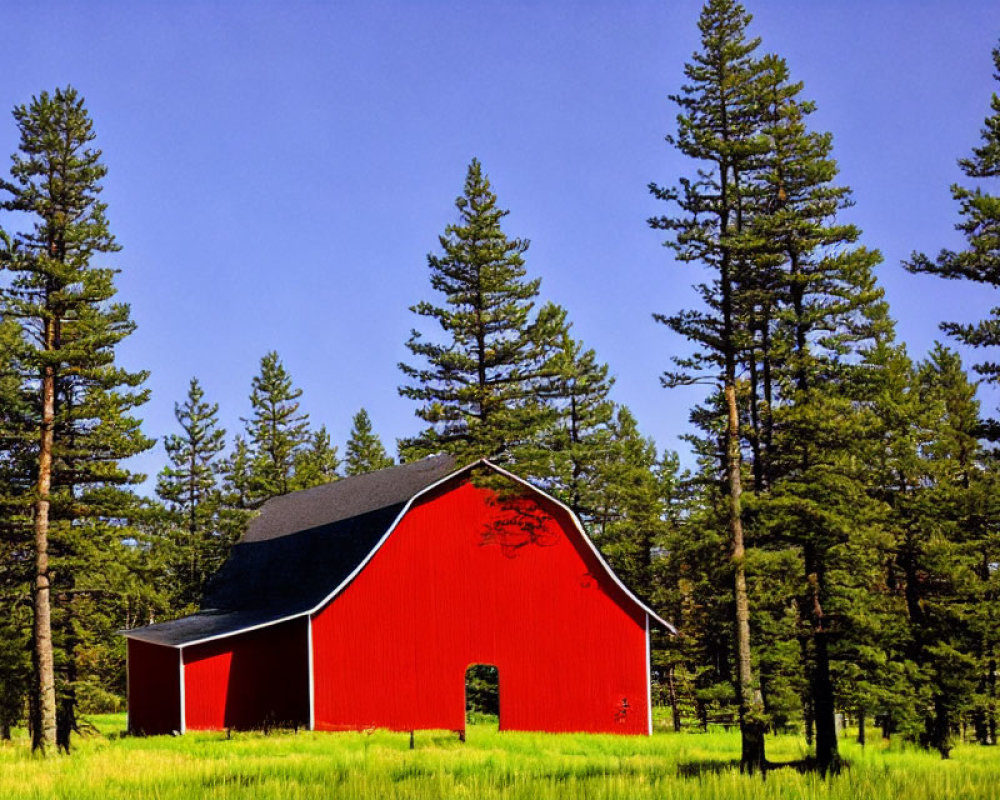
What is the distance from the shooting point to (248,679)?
98.9ft

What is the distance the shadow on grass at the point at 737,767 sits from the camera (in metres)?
18.0

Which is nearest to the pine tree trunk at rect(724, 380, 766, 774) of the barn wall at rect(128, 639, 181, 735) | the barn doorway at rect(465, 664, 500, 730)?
the barn doorway at rect(465, 664, 500, 730)

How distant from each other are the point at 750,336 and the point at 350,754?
1117 cm

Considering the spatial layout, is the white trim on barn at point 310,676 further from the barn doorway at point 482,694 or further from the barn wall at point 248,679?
the barn doorway at point 482,694

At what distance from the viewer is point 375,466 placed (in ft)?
229

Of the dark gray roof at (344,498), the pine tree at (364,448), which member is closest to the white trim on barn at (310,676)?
the dark gray roof at (344,498)

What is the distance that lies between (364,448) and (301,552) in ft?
128

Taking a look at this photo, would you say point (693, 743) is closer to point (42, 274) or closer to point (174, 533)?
point (42, 274)

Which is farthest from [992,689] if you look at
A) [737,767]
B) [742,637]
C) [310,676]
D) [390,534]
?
[310,676]

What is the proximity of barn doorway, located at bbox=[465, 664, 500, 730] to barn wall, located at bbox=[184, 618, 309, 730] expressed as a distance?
21.6 feet

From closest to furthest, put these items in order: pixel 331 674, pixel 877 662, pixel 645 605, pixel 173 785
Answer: pixel 173 785
pixel 877 662
pixel 331 674
pixel 645 605

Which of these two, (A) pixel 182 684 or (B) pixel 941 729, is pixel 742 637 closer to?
(B) pixel 941 729

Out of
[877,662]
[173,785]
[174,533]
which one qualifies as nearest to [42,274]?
[173,785]

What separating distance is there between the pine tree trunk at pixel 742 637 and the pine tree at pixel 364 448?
166 ft
